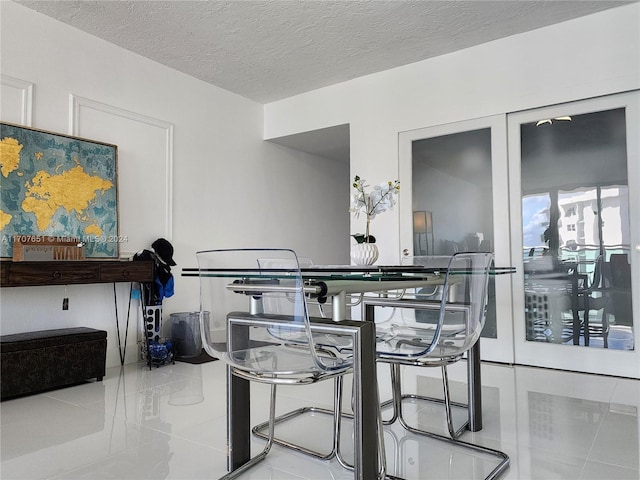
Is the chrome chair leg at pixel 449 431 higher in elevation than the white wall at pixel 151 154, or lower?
lower

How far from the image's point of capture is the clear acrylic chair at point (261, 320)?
1.46 metres

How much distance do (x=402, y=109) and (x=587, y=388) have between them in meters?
2.88

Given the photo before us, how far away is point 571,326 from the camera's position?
3.59m

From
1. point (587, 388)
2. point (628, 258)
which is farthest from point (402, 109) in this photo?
point (587, 388)

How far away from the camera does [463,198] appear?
4.15 metres

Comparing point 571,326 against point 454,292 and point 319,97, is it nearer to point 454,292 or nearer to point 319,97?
point 454,292

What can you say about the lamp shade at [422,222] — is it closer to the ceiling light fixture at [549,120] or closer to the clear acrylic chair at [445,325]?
the ceiling light fixture at [549,120]

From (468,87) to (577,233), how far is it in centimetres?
159

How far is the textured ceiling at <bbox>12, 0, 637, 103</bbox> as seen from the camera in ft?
11.3

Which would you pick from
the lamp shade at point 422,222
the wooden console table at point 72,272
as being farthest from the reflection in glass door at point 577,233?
the wooden console table at point 72,272

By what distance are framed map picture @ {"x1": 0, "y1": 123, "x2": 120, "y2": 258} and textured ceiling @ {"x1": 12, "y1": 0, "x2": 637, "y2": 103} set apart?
968 millimetres

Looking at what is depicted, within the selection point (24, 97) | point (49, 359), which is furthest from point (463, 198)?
point (24, 97)

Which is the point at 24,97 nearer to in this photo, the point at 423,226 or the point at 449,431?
the point at 423,226

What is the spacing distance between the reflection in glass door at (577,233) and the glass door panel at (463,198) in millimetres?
119
